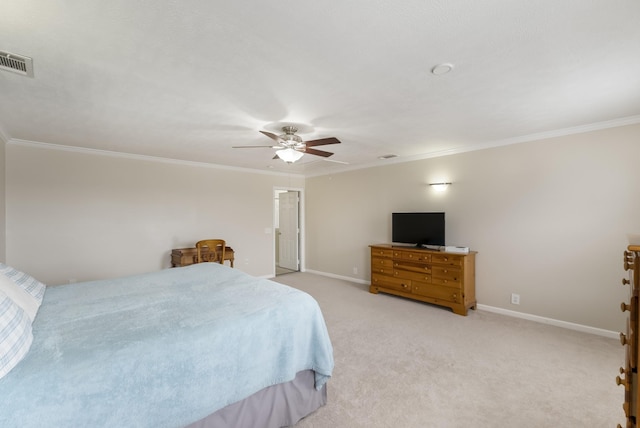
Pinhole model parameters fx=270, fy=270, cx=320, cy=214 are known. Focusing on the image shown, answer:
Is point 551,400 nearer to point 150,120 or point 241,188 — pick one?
point 150,120

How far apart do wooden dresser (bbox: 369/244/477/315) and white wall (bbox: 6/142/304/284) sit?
2892 millimetres

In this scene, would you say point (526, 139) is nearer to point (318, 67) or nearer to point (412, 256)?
point (412, 256)

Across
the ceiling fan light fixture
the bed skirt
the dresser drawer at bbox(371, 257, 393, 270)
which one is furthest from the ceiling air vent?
the dresser drawer at bbox(371, 257, 393, 270)

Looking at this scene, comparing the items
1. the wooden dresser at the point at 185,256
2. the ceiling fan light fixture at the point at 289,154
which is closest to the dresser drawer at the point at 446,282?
the ceiling fan light fixture at the point at 289,154

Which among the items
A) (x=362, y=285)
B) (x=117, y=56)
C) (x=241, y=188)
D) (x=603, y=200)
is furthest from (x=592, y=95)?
(x=241, y=188)

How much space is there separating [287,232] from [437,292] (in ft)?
13.8

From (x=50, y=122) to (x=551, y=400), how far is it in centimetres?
548

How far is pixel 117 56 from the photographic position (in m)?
1.80

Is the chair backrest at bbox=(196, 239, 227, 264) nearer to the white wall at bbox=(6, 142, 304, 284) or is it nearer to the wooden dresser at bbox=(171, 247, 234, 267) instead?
the wooden dresser at bbox=(171, 247, 234, 267)

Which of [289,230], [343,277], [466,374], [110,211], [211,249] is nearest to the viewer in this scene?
[466,374]

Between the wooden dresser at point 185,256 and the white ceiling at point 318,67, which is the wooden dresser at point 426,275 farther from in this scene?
the wooden dresser at point 185,256

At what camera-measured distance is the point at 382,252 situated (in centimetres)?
482

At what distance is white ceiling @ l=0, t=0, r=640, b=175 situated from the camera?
143 cm

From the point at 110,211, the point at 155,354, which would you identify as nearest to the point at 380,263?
the point at 155,354
